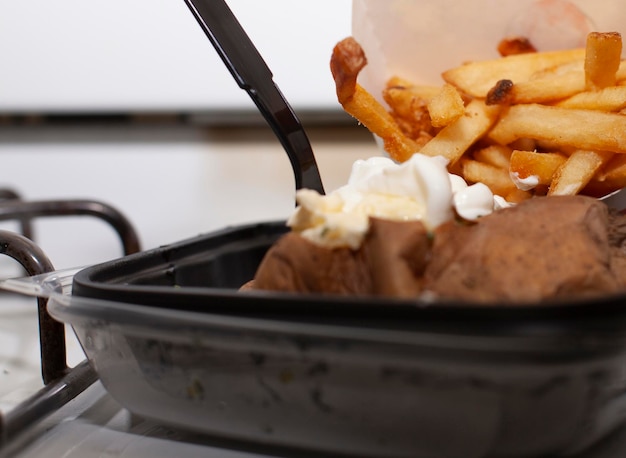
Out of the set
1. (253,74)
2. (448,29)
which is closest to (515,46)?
(448,29)

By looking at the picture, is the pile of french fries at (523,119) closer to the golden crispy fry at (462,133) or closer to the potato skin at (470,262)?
the golden crispy fry at (462,133)

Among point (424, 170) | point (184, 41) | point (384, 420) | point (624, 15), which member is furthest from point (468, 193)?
point (184, 41)

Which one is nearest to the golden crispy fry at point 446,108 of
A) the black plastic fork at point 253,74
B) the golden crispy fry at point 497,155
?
the golden crispy fry at point 497,155

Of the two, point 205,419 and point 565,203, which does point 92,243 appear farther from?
point 565,203

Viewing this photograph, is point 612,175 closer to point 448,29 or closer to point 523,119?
point 523,119

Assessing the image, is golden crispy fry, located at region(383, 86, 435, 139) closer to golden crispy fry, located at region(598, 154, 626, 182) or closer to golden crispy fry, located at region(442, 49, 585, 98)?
golden crispy fry, located at region(442, 49, 585, 98)

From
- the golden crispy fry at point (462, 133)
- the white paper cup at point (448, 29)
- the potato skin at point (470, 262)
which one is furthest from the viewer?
the white paper cup at point (448, 29)
